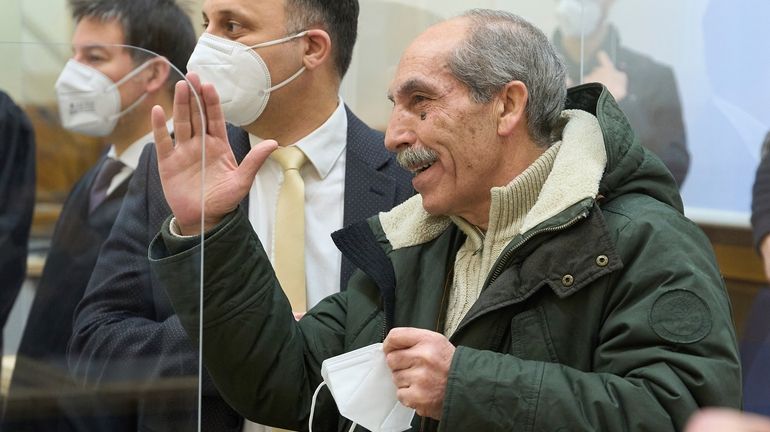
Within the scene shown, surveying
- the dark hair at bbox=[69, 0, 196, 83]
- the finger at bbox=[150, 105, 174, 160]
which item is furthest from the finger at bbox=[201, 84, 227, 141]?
the dark hair at bbox=[69, 0, 196, 83]

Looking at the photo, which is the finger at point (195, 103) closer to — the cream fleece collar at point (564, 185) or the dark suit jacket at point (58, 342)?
the dark suit jacket at point (58, 342)

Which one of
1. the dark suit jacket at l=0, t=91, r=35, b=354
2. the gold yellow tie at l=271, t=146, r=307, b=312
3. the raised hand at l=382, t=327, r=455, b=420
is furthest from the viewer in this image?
the gold yellow tie at l=271, t=146, r=307, b=312

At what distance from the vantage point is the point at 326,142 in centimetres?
270

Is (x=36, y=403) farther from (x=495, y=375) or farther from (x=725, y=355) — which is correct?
(x=725, y=355)

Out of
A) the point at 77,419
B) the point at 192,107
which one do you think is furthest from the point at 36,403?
the point at 192,107

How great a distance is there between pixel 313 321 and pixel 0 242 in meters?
0.79

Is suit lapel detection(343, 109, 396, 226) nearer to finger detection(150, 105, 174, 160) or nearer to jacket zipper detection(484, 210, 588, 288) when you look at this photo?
jacket zipper detection(484, 210, 588, 288)

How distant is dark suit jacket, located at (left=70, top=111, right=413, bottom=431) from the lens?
5.61 ft

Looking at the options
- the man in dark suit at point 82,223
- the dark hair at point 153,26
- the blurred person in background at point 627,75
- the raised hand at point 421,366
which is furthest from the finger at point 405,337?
the blurred person in background at point 627,75

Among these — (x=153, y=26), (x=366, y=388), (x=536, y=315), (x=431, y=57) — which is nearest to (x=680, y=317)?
(x=536, y=315)

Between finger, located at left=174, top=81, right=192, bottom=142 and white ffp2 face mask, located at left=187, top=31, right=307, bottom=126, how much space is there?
68cm

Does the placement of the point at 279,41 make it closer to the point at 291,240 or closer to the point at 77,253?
the point at 291,240

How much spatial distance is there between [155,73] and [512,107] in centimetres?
72

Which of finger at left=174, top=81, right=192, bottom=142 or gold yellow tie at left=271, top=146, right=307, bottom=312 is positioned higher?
finger at left=174, top=81, right=192, bottom=142
